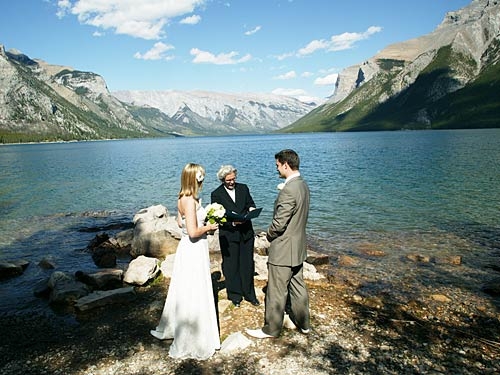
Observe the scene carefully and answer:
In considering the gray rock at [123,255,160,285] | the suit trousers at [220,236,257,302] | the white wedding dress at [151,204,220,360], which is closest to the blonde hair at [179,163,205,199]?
the white wedding dress at [151,204,220,360]

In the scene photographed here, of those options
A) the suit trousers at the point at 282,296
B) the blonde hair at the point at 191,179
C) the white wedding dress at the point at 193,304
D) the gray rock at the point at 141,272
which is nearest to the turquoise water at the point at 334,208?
the gray rock at the point at 141,272

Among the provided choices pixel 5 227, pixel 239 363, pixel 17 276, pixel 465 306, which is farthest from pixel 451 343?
pixel 5 227

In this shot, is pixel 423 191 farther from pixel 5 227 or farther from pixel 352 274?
pixel 5 227

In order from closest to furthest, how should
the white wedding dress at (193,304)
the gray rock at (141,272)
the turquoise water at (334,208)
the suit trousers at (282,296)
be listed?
the white wedding dress at (193,304), the suit trousers at (282,296), the gray rock at (141,272), the turquoise water at (334,208)

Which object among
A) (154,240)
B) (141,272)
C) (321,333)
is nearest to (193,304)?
(321,333)

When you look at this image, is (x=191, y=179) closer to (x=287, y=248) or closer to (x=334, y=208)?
(x=287, y=248)

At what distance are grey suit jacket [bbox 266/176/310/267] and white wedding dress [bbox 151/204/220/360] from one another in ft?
4.88

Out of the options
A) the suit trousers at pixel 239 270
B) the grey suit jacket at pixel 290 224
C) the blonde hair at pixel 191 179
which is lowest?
the suit trousers at pixel 239 270

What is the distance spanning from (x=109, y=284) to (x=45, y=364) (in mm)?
5143

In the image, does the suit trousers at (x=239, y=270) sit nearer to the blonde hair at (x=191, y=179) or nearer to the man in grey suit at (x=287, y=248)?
the man in grey suit at (x=287, y=248)

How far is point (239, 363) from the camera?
7328mm

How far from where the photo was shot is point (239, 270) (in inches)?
404

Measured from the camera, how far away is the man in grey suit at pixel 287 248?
744 cm

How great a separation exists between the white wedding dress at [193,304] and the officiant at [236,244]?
2.11 m
